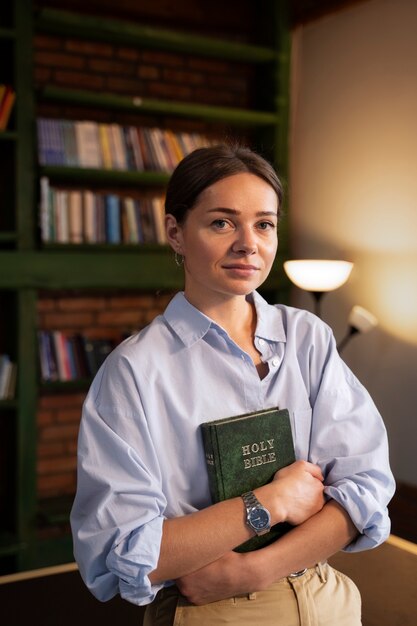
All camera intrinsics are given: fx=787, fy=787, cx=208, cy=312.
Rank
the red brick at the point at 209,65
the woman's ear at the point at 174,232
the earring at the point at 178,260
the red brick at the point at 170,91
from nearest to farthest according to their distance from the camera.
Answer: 1. the woman's ear at the point at 174,232
2. the earring at the point at 178,260
3. the red brick at the point at 170,91
4. the red brick at the point at 209,65

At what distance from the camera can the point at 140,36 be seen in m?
3.86

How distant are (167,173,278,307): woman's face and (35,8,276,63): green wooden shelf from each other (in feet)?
9.00

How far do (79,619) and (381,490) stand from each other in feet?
2.50

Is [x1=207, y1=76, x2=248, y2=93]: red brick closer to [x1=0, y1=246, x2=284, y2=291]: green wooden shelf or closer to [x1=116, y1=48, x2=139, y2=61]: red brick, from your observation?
[x1=116, y1=48, x2=139, y2=61]: red brick

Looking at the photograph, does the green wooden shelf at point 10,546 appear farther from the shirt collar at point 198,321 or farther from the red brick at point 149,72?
the shirt collar at point 198,321

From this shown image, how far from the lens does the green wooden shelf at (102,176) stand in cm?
373

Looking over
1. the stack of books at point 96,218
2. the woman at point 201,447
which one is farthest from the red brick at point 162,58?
the woman at point 201,447

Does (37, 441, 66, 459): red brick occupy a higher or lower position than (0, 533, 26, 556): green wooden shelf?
higher

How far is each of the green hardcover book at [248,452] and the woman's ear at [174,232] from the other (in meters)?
0.30

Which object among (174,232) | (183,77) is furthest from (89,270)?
(174,232)

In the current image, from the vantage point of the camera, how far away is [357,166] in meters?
4.07

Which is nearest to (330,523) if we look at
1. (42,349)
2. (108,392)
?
(108,392)

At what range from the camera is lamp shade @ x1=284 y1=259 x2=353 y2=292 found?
359 cm

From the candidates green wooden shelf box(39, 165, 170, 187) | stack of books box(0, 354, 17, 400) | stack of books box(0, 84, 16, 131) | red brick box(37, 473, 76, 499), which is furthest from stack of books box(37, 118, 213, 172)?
red brick box(37, 473, 76, 499)
